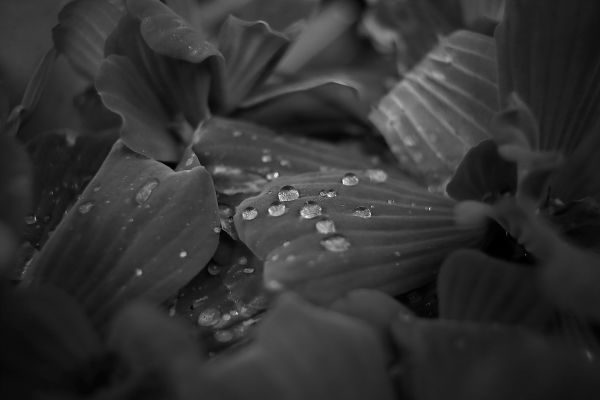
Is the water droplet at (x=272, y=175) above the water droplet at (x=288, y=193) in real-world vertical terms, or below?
below

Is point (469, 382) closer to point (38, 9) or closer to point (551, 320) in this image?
point (551, 320)

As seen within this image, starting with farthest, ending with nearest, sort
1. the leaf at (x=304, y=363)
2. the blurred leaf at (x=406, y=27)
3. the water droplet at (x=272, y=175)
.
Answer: the blurred leaf at (x=406, y=27) → the water droplet at (x=272, y=175) → the leaf at (x=304, y=363)

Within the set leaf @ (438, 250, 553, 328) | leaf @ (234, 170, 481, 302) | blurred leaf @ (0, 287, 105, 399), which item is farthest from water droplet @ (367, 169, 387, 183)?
blurred leaf @ (0, 287, 105, 399)

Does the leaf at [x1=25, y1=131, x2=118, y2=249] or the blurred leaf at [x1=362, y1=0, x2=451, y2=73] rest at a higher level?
the blurred leaf at [x1=362, y1=0, x2=451, y2=73]

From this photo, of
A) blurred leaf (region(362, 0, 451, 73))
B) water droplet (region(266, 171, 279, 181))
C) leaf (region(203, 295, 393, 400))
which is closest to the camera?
leaf (region(203, 295, 393, 400))

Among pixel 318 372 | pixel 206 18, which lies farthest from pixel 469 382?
pixel 206 18

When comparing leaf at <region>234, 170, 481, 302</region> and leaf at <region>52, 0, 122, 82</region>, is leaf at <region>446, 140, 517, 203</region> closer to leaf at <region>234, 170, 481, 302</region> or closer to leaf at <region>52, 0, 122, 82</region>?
leaf at <region>234, 170, 481, 302</region>

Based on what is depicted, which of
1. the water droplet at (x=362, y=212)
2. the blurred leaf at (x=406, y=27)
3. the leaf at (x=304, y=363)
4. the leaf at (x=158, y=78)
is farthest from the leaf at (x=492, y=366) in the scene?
the blurred leaf at (x=406, y=27)

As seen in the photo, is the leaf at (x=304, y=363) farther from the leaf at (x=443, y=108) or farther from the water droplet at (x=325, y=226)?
the leaf at (x=443, y=108)
